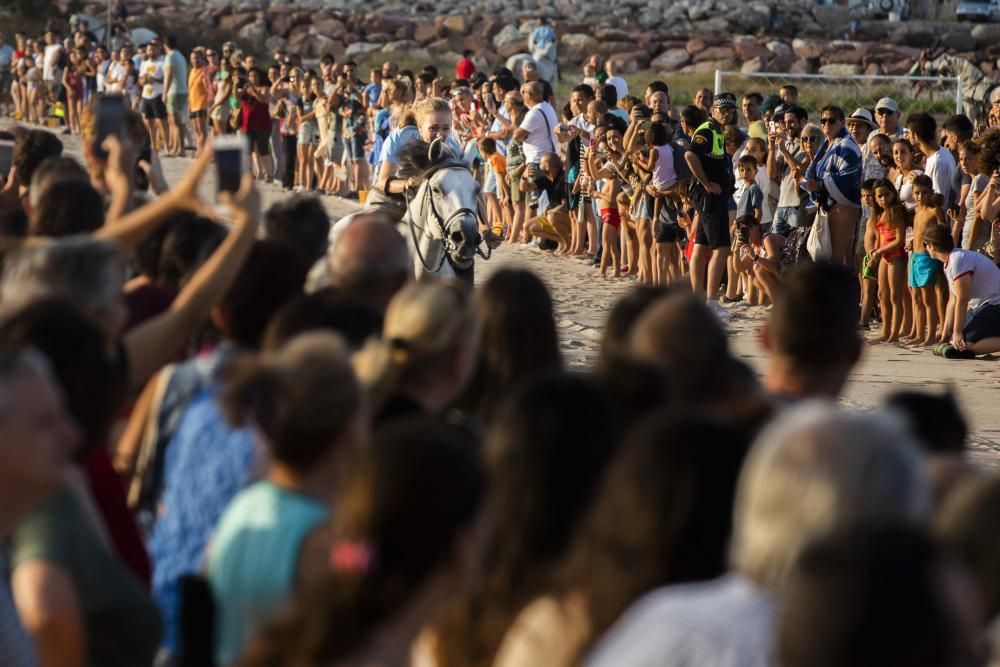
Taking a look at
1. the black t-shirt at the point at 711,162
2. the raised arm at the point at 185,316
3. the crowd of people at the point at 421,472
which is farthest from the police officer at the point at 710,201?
the raised arm at the point at 185,316

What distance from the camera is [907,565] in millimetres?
2322

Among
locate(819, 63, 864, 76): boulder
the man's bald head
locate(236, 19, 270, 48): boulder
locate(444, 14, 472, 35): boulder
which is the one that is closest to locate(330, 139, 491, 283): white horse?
the man's bald head

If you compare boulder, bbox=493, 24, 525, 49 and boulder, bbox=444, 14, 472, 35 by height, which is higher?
boulder, bbox=444, 14, 472, 35

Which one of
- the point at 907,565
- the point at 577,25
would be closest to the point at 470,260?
the point at 907,565

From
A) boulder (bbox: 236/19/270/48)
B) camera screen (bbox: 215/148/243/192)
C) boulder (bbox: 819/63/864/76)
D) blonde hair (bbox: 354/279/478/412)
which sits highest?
camera screen (bbox: 215/148/243/192)

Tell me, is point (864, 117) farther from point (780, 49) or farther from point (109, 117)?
point (780, 49)

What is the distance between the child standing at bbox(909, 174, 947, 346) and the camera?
12383mm

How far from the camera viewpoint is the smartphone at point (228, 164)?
18.3ft

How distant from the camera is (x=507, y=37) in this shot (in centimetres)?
4238

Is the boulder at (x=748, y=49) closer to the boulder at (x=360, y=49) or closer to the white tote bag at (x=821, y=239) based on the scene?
the boulder at (x=360, y=49)

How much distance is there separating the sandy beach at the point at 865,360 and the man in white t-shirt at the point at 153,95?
12.4 meters

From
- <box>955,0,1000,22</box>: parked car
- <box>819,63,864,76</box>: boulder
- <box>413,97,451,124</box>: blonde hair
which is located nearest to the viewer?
<box>413,97,451,124</box>: blonde hair

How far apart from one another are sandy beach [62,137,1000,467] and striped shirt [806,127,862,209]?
1164 millimetres

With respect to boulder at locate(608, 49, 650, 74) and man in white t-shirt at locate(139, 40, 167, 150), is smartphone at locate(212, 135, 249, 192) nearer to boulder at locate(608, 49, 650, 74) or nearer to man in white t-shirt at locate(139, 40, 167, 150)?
man in white t-shirt at locate(139, 40, 167, 150)
